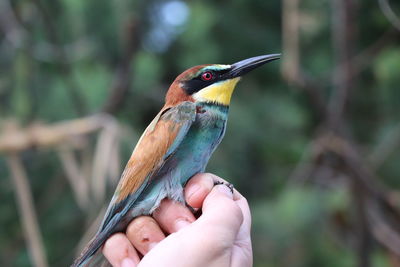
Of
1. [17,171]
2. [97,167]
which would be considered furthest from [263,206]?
[17,171]

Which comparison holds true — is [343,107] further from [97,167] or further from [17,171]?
[17,171]

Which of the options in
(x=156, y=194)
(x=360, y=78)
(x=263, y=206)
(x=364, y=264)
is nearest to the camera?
(x=156, y=194)

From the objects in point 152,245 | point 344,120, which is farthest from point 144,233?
point 344,120

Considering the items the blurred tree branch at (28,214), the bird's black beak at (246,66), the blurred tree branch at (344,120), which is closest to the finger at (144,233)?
the bird's black beak at (246,66)

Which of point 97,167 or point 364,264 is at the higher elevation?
point 97,167

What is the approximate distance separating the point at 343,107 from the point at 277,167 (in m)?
2.11

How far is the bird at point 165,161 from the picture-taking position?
6.61ft

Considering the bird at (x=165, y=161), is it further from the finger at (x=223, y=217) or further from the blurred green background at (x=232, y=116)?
the blurred green background at (x=232, y=116)

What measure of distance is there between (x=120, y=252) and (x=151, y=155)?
1.37ft

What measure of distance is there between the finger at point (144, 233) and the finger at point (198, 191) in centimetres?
16

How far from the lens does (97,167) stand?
333 centimetres

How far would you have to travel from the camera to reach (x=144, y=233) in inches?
73.1

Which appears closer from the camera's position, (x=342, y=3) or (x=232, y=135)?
(x=342, y=3)

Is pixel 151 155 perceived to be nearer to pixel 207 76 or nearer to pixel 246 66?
pixel 207 76
